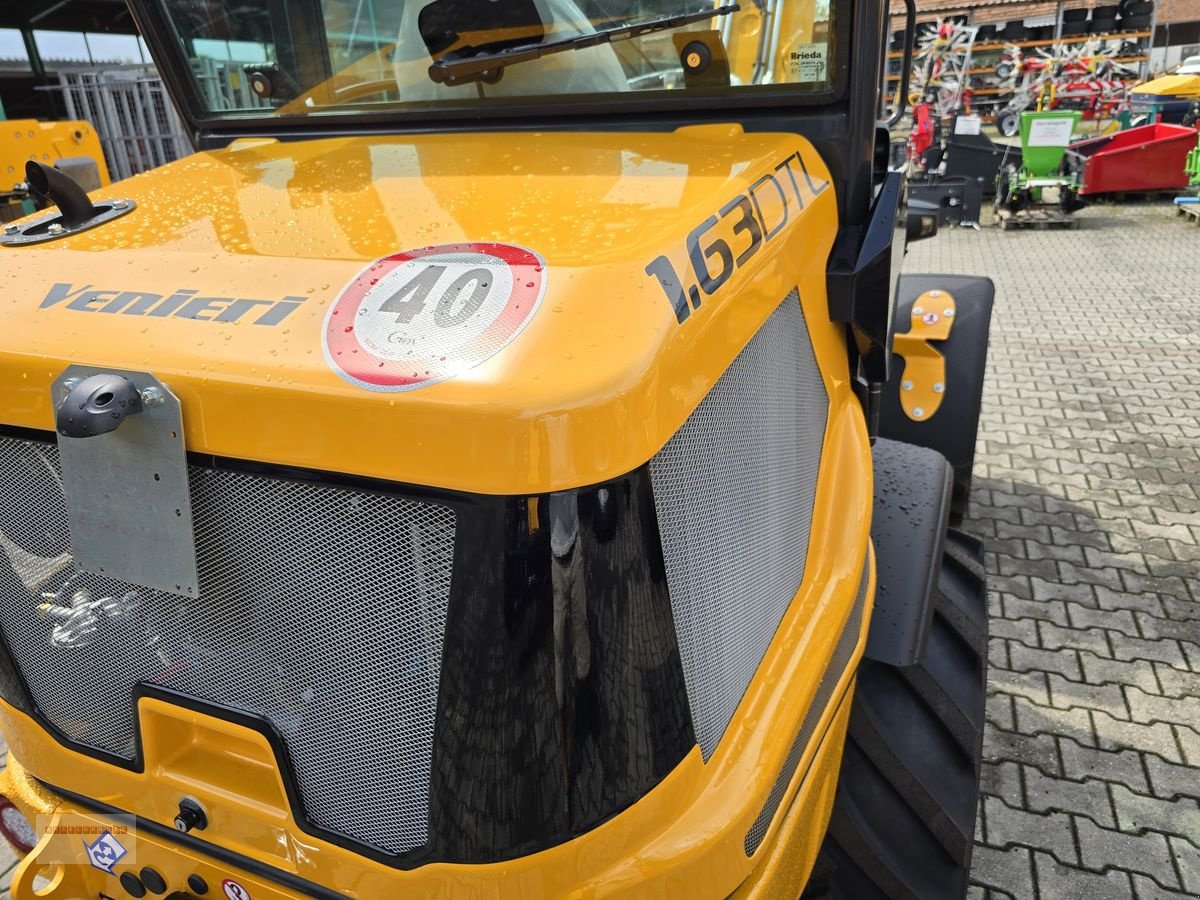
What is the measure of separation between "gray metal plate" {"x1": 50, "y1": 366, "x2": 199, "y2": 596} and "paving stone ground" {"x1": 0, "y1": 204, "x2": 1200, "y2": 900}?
181 centimetres

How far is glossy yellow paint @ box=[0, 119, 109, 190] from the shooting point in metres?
9.80

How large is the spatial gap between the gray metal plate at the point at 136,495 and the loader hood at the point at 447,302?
39 mm

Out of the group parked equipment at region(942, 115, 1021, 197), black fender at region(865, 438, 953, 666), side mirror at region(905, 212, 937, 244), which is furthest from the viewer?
parked equipment at region(942, 115, 1021, 197)

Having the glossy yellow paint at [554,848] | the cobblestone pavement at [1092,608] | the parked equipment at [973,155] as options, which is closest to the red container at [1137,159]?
the parked equipment at [973,155]

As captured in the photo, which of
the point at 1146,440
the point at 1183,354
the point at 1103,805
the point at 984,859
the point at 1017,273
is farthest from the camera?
the point at 1017,273

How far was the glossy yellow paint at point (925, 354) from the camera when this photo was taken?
357 centimetres

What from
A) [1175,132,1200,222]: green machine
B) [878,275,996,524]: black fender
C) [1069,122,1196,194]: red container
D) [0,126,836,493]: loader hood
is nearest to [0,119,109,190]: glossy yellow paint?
[878,275,996,524]: black fender

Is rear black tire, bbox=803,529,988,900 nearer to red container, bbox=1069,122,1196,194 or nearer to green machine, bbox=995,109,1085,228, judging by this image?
green machine, bbox=995,109,1085,228

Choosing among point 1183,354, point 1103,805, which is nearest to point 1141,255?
point 1183,354

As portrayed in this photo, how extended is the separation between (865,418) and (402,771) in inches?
54.0

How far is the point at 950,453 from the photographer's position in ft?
12.1

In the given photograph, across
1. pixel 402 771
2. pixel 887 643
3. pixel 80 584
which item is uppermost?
pixel 80 584

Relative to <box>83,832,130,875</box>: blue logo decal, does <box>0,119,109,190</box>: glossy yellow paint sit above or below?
above

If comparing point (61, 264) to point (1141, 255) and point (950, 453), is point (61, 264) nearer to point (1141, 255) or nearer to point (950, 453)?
point (950, 453)
